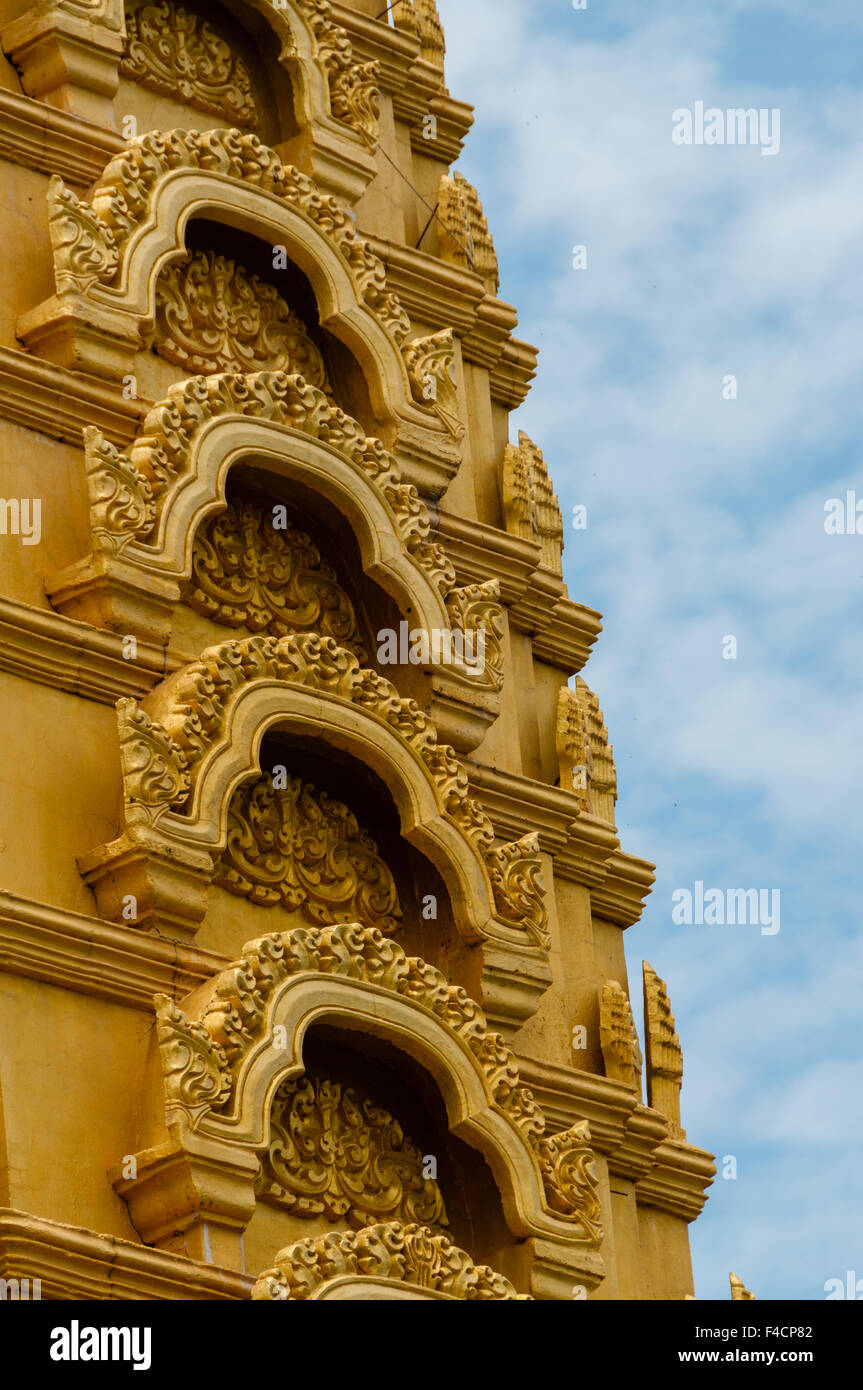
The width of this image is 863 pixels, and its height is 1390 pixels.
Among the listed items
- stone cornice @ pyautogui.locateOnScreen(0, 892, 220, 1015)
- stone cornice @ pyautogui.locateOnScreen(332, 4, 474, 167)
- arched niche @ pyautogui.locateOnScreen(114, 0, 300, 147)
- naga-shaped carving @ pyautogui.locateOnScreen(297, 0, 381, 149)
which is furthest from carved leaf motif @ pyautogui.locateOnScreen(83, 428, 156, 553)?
stone cornice @ pyautogui.locateOnScreen(332, 4, 474, 167)

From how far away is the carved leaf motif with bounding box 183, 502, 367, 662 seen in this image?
15109mm

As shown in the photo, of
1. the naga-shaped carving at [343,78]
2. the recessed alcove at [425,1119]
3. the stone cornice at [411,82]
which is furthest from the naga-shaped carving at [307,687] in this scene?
the stone cornice at [411,82]

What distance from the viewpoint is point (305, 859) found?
48.9ft

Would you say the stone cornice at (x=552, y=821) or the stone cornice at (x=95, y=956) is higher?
the stone cornice at (x=552, y=821)

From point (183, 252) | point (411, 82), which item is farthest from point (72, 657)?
point (411, 82)

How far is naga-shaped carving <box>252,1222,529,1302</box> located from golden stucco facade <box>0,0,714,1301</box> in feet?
0.06

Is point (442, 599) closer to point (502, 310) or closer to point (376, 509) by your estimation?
point (376, 509)

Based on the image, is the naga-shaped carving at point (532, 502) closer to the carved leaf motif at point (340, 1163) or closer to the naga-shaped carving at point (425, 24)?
the naga-shaped carving at point (425, 24)

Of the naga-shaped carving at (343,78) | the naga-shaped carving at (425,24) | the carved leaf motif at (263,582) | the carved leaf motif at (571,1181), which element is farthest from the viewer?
the naga-shaped carving at (425,24)

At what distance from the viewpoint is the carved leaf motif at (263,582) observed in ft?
49.6

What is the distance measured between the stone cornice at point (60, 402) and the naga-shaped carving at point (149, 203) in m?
0.41

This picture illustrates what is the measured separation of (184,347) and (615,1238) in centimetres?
445

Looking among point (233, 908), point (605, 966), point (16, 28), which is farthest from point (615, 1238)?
point (16, 28)

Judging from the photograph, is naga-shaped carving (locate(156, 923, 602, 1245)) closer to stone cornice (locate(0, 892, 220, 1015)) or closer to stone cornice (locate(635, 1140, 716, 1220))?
stone cornice (locate(0, 892, 220, 1015))
